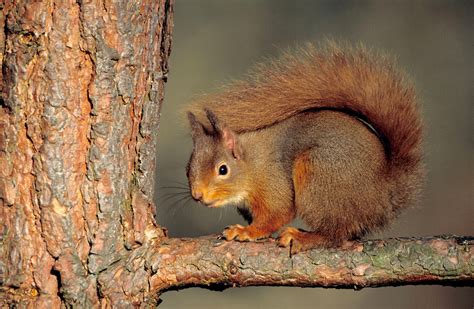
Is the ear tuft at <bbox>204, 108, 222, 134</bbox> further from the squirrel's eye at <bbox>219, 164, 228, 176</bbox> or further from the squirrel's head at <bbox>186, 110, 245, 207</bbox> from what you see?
the squirrel's eye at <bbox>219, 164, 228, 176</bbox>

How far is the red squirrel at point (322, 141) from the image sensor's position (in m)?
2.05

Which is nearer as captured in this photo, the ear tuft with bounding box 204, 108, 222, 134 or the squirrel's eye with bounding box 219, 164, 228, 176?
the ear tuft with bounding box 204, 108, 222, 134

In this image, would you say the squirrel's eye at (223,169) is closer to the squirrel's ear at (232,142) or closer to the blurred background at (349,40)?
the squirrel's ear at (232,142)

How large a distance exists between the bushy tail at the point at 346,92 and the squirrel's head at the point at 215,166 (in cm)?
13

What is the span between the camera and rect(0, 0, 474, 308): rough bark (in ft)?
5.51

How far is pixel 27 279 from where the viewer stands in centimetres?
171

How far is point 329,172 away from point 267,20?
3198 mm

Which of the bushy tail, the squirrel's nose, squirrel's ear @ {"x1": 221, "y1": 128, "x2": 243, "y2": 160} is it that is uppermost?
the bushy tail

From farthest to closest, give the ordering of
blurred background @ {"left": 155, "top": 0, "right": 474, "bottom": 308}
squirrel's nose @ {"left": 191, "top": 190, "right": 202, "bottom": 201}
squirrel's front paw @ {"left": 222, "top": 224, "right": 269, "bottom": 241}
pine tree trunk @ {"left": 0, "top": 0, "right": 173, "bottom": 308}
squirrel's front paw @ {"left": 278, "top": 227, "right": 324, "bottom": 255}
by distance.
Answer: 1. blurred background @ {"left": 155, "top": 0, "right": 474, "bottom": 308}
2. squirrel's nose @ {"left": 191, "top": 190, "right": 202, "bottom": 201}
3. squirrel's front paw @ {"left": 222, "top": 224, "right": 269, "bottom": 241}
4. squirrel's front paw @ {"left": 278, "top": 227, "right": 324, "bottom": 255}
5. pine tree trunk @ {"left": 0, "top": 0, "right": 173, "bottom": 308}

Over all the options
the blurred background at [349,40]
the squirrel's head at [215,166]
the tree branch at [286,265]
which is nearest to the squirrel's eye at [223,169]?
the squirrel's head at [215,166]

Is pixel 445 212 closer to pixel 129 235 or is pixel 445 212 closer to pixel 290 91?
pixel 290 91

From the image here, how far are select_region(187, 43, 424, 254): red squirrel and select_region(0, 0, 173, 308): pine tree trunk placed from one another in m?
0.39

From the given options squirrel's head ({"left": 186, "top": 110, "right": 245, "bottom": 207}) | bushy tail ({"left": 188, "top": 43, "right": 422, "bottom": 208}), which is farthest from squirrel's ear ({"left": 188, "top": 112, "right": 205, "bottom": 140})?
bushy tail ({"left": 188, "top": 43, "right": 422, "bottom": 208})

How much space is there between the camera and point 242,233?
2.08m
